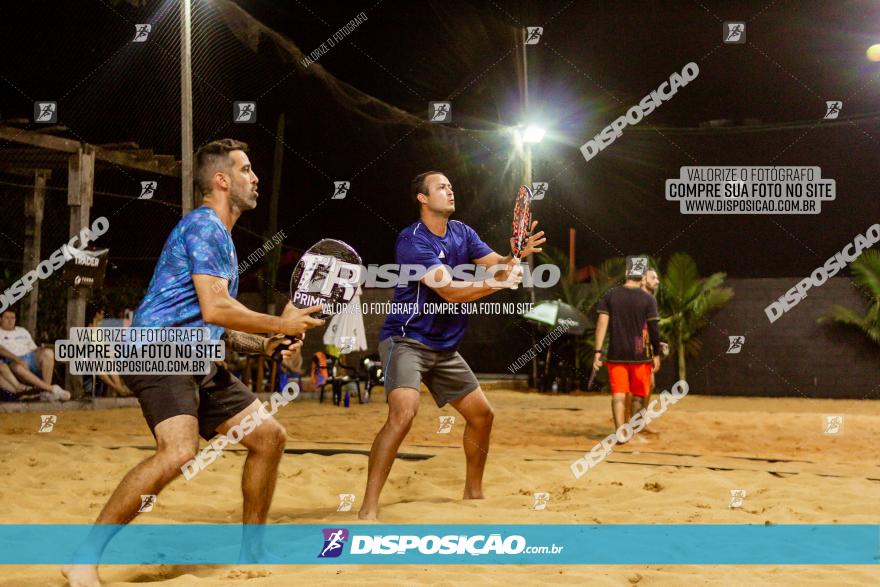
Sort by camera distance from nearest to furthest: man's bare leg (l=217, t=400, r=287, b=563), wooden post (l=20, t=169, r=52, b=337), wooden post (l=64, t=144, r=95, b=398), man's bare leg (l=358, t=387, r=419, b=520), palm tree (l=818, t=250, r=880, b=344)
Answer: man's bare leg (l=217, t=400, r=287, b=563) → man's bare leg (l=358, t=387, r=419, b=520) → wooden post (l=64, t=144, r=95, b=398) → wooden post (l=20, t=169, r=52, b=337) → palm tree (l=818, t=250, r=880, b=344)

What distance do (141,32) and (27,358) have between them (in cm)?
488

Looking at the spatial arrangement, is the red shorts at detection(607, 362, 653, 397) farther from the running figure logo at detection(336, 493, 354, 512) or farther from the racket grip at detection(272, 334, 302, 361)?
the racket grip at detection(272, 334, 302, 361)

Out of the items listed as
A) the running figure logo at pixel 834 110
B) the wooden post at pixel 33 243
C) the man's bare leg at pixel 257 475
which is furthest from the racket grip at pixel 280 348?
the running figure logo at pixel 834 110

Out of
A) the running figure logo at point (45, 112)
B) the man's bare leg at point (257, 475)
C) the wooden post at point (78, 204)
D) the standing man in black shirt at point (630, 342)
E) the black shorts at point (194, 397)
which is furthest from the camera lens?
the wooden post at point (78, 204)

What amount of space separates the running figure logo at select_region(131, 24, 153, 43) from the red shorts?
7968 mm

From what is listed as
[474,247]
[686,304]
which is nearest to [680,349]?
[686,304]

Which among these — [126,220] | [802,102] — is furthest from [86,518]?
[802,102]

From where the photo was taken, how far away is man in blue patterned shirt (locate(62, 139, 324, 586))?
3553 millimetres

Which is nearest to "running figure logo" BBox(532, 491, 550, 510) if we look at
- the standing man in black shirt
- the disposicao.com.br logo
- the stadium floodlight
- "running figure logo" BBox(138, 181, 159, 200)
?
the disposicao.com.br logo

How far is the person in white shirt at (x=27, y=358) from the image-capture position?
1140cm

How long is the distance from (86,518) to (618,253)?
2007 centimetres

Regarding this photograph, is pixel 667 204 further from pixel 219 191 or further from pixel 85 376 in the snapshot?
pixel 219 191

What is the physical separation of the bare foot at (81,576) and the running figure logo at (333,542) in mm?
1059

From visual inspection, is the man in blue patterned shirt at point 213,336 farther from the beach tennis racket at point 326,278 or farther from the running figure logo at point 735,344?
the running figure logo at point 735,344
